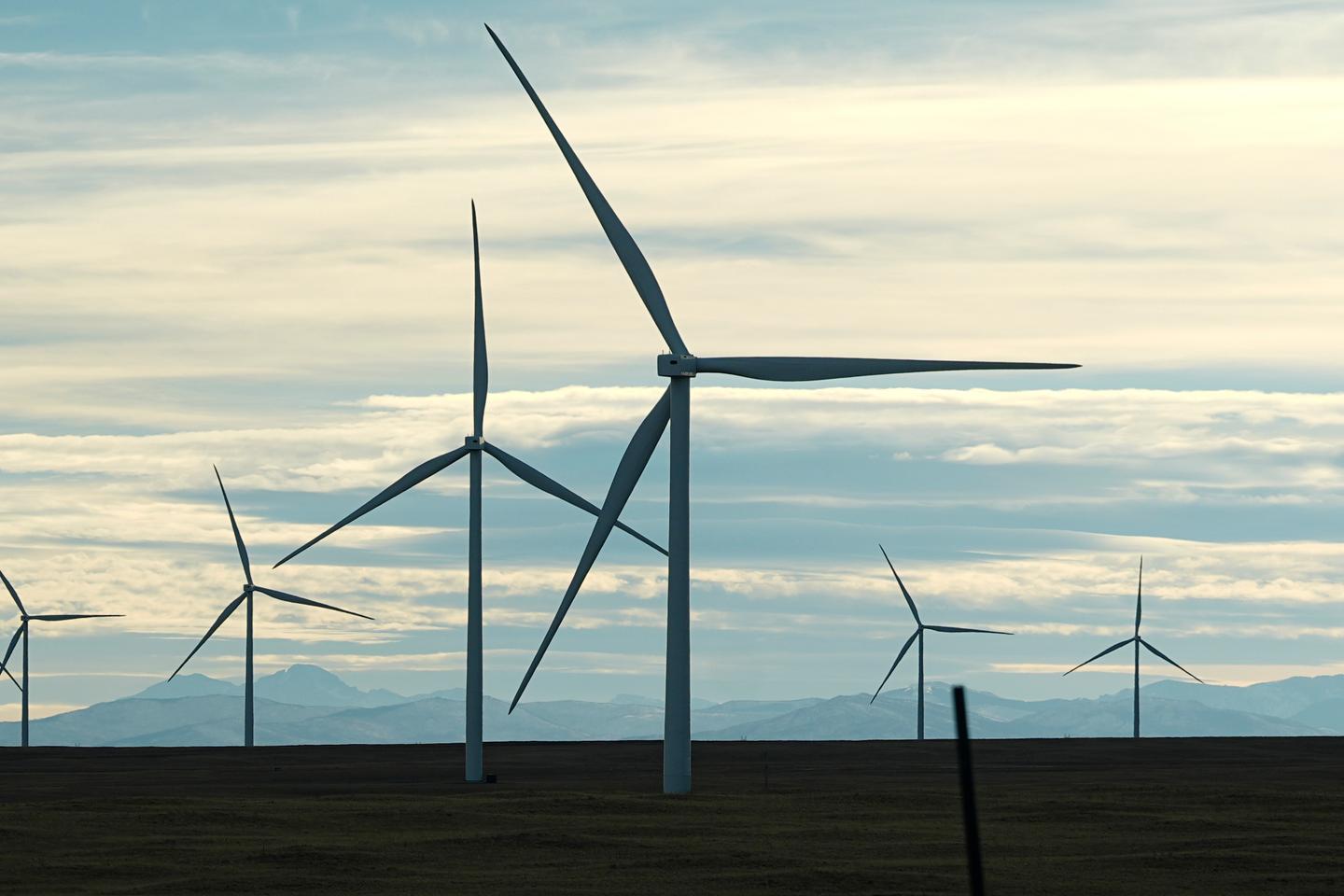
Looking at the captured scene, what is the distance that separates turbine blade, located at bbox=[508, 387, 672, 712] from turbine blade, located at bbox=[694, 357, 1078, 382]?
223cm

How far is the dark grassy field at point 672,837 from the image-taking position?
45.0 metres

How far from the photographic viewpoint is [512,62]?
71188 mm

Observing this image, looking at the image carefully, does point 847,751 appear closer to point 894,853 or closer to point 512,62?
point 512,62

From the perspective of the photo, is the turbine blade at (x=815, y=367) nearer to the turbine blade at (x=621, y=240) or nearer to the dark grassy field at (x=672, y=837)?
the turbine blade at (x=621, y=240)

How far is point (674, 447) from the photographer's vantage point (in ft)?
228

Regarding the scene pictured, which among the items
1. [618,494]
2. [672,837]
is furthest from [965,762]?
[618,494]

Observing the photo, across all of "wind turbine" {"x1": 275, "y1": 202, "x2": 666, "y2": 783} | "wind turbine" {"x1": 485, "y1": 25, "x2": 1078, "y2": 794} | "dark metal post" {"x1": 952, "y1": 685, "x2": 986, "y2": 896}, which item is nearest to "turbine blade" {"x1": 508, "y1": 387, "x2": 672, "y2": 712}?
"wind turbine" {"x1": 485, "y1": 25, "x2": 1078, "y2": 794}

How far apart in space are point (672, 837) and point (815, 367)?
20345 millimetres

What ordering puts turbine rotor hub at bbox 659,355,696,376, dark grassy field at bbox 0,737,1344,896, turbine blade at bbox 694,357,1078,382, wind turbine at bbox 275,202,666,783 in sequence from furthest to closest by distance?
1. wind turbine at bbox 275,202,666,783
2. turbine rotor hub at bbox 659,355,696,376
3. turbine blade at bbox 694,357,1078,382
4. dark grassy field at bbox 0,737,1344,896

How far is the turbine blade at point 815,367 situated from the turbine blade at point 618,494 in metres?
2.23

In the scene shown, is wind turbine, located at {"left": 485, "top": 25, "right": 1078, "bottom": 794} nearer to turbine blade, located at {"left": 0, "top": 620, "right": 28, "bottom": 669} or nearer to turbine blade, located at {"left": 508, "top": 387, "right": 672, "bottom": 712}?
turbine blade, located at {"left": 508, "top": 387, "right": 672, "bottom": 712}

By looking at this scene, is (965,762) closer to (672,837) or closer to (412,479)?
(672,837)

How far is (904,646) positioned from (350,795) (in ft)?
Result: 293

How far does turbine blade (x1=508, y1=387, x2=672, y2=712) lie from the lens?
66500mm
